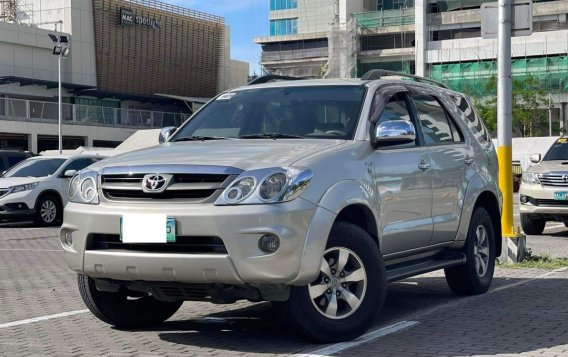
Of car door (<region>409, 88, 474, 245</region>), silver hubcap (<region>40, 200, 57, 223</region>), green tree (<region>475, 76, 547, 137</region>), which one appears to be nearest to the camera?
car door (<region>409, 88, 474, 245</region>)

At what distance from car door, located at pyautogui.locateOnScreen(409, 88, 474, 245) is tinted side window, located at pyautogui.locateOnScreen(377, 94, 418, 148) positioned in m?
0.16

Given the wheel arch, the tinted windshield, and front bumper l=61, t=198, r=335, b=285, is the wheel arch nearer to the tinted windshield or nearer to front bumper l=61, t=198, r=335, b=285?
front bumper l=61, t=198, r=335, b=285

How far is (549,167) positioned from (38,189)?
11048 millimetres

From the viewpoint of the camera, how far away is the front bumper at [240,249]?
5.54 m

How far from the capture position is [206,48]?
82062 mm

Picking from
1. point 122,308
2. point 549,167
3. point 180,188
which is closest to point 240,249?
point 180,188

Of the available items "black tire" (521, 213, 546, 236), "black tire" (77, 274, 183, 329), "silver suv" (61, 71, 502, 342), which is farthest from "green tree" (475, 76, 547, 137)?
"black tire" (77, 274, 183, 329)

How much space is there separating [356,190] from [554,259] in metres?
5.85

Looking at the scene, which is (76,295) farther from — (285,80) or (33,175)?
(33,175)

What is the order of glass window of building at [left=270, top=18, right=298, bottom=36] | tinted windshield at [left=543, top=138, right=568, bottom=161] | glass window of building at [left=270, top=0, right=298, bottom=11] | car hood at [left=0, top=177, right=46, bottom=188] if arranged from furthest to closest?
glass window of building at [left=270, top=0, right=298, bottom=11], glass window of building at [left=270, top=18, right=298, bottom=36], car hood at [left=0, top=177, right=46, bottom=188], tinted windshield at [left=543, top=138, right=568, bottom=161]

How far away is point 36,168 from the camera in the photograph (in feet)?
68.1

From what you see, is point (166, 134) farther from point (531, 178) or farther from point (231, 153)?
point (531, 178)

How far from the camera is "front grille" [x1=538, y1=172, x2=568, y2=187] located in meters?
15.2

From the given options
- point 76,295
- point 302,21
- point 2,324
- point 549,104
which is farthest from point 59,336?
point 302,21
